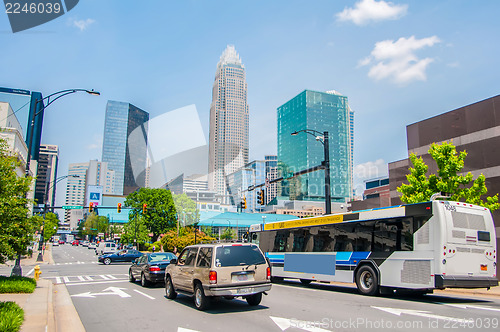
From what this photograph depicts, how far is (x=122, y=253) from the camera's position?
4288cm

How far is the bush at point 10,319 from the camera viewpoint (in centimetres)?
748

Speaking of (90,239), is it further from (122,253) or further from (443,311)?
(443,311)

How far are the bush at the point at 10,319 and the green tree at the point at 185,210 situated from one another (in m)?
A: 60.8

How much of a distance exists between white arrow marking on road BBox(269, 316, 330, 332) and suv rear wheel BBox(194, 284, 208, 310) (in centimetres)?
226

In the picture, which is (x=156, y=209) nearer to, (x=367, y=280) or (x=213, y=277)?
(x=367, y=280)

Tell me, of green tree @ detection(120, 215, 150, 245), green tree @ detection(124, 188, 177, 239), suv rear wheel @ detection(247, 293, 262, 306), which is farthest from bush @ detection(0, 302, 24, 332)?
green tree @ detection(124, 188, 177, 239)

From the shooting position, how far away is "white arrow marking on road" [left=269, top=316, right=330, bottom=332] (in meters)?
8.14

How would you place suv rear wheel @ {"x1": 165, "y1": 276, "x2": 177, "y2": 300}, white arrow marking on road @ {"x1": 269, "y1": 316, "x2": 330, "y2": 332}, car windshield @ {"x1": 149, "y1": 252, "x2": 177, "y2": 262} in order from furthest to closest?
car windshield @ {"x1": 149, "y1": 252, "x2": 177, "y2": 262} < suv rear wheel @ {"x1": 165, "y1": 276, "x2": 177, "y2": 300} < white arrow marking on road @ {"x1": 269, "y1": 316, "x2": 330, "y2": 332}

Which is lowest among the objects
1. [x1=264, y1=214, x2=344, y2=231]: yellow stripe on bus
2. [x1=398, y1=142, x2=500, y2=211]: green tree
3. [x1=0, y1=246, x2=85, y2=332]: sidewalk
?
[x1=0, y1=246, x2=85, y2=332]: sidewalk

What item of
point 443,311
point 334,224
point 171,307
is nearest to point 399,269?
point 443,311

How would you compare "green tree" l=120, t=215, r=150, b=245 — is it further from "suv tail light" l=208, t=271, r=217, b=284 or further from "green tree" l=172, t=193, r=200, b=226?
"suv tail light" l=208, t=271, r=217, b=284

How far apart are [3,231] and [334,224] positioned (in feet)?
41.8

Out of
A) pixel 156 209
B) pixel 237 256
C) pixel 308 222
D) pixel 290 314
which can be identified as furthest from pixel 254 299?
pixel 156 209

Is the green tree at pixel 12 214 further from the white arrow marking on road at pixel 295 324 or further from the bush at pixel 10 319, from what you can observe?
the white arrow marking on road at pixel 295 324
